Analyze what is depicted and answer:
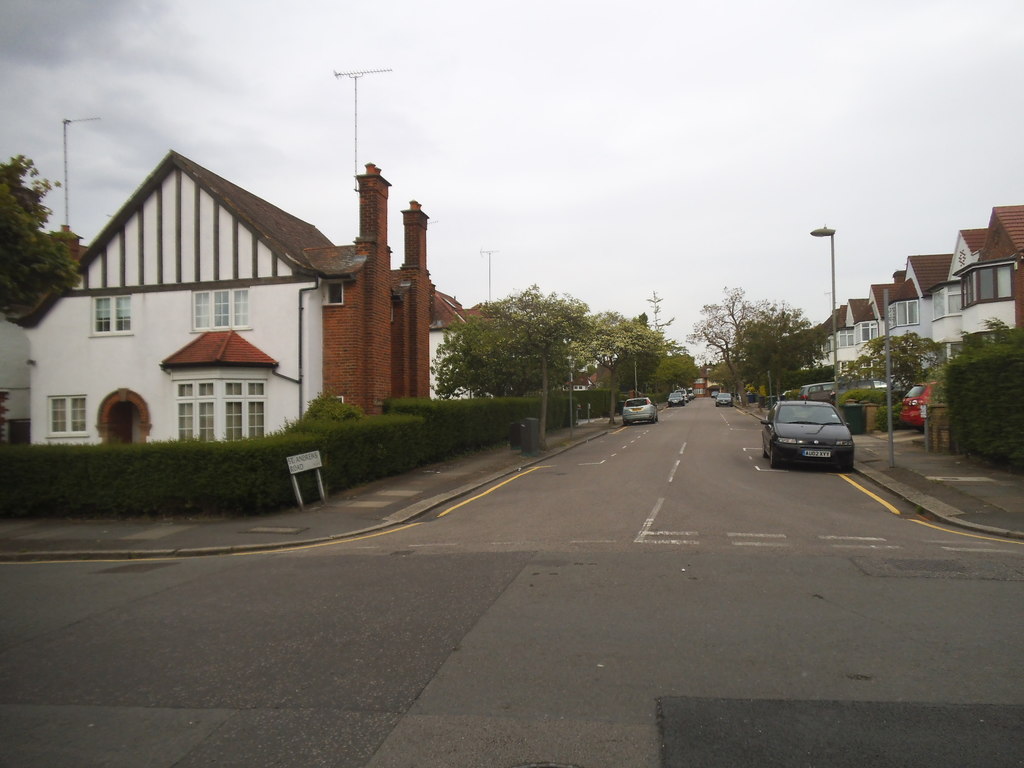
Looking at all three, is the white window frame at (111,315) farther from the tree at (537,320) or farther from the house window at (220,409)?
the tree at (537,320)

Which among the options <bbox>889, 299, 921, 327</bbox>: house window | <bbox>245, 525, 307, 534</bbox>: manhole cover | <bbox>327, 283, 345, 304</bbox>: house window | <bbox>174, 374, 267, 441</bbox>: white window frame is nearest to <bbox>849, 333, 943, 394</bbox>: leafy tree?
<bbox>889, 299, 921, 327</bbox>: house window

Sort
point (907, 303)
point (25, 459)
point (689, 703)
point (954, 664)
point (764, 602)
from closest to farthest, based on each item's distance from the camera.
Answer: point (689, 703), point (954, 664), point (764, 602), point (25, 459), point (907, 303)

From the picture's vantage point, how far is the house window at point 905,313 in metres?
45.6

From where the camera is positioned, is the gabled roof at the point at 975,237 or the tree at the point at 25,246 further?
the gabled roof at the point at 975,237

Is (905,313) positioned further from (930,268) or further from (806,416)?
(806,416)

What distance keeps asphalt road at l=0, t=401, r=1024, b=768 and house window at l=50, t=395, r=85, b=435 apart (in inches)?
549

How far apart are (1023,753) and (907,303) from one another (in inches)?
1916

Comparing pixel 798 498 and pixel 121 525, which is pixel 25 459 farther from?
pixel 798 498

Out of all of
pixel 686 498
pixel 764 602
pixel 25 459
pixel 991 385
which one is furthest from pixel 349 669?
pixel 991 385

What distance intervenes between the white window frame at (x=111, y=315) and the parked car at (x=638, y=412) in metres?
29.4

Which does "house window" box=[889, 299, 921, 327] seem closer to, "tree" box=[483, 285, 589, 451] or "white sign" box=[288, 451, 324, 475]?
"tree" box=[483, 285, 589, 451]

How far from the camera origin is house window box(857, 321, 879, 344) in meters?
60.1

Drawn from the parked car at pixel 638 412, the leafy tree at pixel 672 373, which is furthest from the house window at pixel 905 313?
the leafy tree at pixel 672 373

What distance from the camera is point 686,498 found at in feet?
44.6
